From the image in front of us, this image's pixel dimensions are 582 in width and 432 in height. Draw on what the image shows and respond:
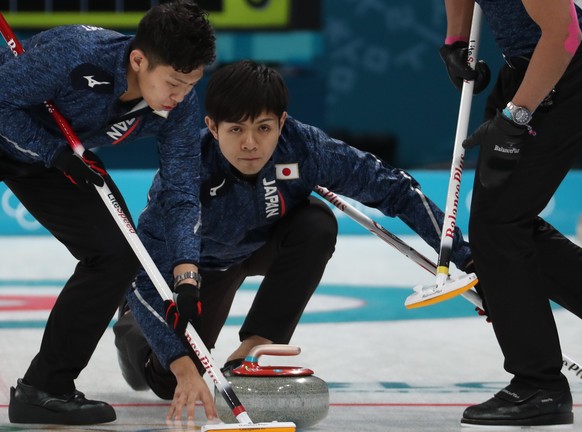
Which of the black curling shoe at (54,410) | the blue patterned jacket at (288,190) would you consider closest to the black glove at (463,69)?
the blue patterned jacket at (288,190)

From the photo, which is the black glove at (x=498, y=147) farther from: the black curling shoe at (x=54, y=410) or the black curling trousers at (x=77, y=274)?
the black curling shoe at (x=54, y=410)

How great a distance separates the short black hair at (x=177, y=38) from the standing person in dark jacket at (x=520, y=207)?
652mm

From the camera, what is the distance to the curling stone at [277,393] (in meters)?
2.60

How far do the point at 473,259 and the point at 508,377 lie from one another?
26.8 inches

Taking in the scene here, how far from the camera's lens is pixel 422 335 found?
4.06m

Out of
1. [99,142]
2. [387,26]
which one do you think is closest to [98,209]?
[99,142]

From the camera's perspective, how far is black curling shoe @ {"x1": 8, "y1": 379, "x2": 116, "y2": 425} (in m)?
2.77

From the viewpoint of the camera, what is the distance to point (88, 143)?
9.68 feet

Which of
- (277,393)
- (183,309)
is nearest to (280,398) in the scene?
(277,393)

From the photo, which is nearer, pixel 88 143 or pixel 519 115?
pixel 519 115

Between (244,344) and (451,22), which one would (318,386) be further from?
(451,22)

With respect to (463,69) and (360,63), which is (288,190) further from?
(360,63)

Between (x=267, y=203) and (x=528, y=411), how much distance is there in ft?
2.88

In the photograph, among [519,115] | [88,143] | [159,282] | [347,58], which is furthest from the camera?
[347,58]
